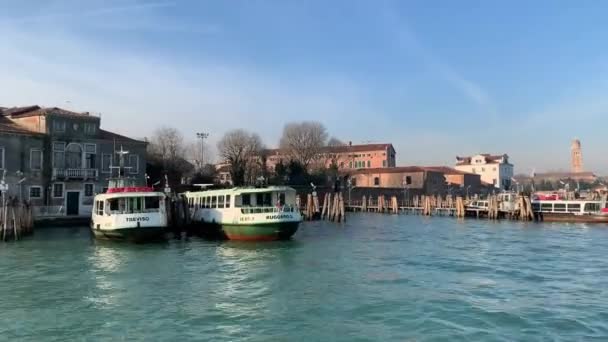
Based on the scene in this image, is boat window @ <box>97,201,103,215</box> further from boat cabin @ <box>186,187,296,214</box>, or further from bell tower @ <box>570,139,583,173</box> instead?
bell tower @ <box>570,139,583,173</box>

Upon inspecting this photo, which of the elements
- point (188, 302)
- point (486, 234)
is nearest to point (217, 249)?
point (188, 302)

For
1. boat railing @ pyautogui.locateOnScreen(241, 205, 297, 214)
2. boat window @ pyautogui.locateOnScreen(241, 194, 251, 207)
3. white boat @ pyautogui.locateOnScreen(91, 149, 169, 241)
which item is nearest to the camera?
white boat @ pyautogui.locateOnScreen(91, 149, 169, 241)

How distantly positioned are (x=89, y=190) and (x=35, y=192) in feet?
11.2

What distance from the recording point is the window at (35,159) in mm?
35219

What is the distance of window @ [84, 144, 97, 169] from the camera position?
3775 cm

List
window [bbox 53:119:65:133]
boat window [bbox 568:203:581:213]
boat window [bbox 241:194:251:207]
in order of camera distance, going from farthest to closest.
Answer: boat window [bbox 568:203:581:213] < window [bbox 53:119:65:133] < boat window [bbox 241:194:251:207]

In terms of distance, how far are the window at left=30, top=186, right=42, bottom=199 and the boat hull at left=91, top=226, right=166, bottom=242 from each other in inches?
521

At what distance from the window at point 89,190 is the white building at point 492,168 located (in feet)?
250

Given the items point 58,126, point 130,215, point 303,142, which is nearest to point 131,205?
point 130,215

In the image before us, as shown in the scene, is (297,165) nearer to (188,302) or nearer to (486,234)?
(486,234)

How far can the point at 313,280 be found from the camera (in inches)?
623

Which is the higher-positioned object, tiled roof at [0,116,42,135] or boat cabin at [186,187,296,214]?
tiled roof at [0,116,42,135]

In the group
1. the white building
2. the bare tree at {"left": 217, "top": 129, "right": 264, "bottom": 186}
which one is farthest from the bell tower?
the bare tree at {"left": 217, "top": 129, "right": 264, "bottom": 186}

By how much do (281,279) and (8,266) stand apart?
9.05 m
